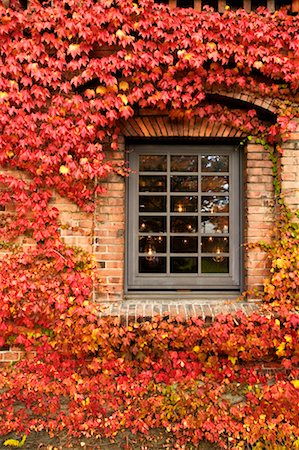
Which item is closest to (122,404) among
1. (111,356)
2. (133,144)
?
(111,356)

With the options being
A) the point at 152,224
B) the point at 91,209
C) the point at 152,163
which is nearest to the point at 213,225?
the point at 152,224

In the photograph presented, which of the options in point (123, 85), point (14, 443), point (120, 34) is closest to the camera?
point (14, 443)

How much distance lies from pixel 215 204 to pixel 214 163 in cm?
45

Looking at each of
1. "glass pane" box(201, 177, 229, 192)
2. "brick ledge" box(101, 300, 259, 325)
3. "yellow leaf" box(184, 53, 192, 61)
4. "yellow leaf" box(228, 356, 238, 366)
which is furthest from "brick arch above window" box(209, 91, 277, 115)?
"yellow leaf" box(228, 356, 238, 366)

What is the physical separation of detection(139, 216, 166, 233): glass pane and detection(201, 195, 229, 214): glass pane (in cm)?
48

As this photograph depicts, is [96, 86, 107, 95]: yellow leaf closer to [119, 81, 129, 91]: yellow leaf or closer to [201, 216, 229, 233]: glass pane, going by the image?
[119, 81, 129, 91]: yellow leaf

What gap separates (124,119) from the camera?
10.9 ft

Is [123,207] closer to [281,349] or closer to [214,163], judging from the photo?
[214,163]

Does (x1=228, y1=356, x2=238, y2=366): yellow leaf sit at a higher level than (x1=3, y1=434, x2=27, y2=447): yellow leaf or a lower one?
higher

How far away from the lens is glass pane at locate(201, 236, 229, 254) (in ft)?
11.5

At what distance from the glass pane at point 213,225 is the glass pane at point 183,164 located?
22.2 inches

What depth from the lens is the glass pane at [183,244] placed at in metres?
3.50

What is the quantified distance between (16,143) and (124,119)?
110 cm

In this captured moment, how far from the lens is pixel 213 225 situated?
3504 mm
